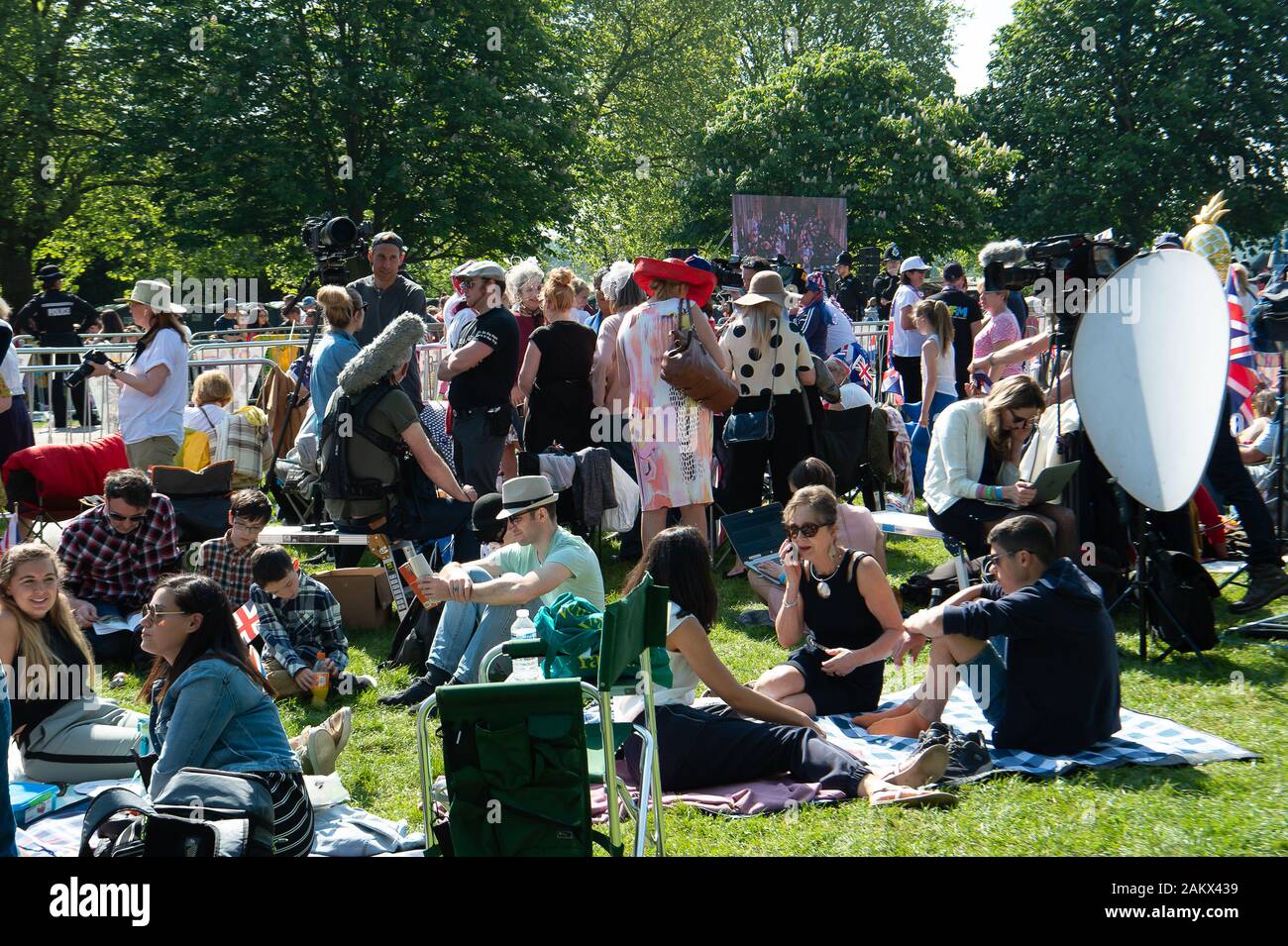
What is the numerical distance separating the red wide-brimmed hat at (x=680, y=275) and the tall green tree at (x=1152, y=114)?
31.4 meters

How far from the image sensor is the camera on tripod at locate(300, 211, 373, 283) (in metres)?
8.42

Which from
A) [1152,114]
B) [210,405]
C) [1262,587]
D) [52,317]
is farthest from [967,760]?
[1152,114]

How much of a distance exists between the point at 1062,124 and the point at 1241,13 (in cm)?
551

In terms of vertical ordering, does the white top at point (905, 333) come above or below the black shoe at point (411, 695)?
above

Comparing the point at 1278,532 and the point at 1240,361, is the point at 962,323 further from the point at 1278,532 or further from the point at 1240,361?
the point at 1278,532

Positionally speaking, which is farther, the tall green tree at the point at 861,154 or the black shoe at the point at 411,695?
the tall green tree at the point at 861,154

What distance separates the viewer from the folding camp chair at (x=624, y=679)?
3.66 m

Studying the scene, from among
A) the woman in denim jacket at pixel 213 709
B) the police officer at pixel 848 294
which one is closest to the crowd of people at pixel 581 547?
the woman in denim jacket at pixel 213 709

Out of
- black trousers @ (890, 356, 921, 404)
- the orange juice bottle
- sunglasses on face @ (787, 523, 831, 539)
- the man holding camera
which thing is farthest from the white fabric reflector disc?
black trousers @ (890, 356, 921, 404)

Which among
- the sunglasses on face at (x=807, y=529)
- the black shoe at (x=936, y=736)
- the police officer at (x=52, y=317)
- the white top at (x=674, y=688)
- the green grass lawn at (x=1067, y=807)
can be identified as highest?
the police officer at (x=52, y=317)

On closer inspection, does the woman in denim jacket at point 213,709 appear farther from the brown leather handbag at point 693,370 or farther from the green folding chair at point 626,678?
A: the brown leather handbag at point 693,370

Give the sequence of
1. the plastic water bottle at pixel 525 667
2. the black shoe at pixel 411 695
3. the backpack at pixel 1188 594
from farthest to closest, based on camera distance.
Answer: the backpack at pixel 1188 594 → the black shoe at pixel 411 695 → the plastic water bottle at pixel 525 667

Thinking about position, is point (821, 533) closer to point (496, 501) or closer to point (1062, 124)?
point (496, 501)

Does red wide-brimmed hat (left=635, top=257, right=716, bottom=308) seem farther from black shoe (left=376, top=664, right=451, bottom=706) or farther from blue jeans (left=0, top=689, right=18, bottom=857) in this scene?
blue jeans (left=0, top=689, right=18, bottom=857)
